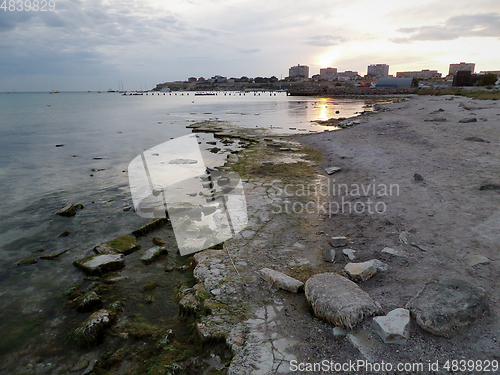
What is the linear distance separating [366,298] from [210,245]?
125 inches

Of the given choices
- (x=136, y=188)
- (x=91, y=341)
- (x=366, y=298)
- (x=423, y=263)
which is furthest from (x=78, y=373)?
(x=136, y=188)

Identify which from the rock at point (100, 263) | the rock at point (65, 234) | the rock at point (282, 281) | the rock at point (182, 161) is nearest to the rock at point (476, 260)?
the rock at point (282, 281)

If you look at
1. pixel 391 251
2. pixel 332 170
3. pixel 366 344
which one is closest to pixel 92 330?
pixel 366 344

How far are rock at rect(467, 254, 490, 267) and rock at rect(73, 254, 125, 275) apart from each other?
574 centimetres

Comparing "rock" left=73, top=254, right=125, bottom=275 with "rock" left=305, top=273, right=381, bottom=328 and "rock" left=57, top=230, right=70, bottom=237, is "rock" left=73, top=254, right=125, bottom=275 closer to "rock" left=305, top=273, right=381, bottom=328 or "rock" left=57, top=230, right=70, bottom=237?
"rock" left=57, top=230, right=70, bottom=237

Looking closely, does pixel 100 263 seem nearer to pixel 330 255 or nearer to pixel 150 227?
pixel 150 227

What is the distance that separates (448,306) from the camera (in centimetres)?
291

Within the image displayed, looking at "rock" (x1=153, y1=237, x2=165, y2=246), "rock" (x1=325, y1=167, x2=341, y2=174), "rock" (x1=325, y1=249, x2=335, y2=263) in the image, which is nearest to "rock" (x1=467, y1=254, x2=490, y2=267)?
"rock" (x1=325, y1=249, x2=335, y2=263)

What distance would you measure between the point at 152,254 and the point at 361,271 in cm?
385

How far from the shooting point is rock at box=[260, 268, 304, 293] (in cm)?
385

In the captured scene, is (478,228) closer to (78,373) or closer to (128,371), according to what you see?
(128,371)

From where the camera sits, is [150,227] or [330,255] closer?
[330,255]

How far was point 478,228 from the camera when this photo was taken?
4578mm

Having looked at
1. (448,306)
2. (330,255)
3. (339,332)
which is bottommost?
(330,255)
